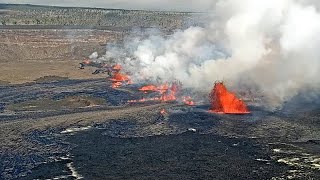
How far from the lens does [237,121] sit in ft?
209

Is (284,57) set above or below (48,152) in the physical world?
above

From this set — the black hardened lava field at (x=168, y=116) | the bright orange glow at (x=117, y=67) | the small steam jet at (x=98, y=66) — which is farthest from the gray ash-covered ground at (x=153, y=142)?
the bright orange glow at (x=117, y=67)

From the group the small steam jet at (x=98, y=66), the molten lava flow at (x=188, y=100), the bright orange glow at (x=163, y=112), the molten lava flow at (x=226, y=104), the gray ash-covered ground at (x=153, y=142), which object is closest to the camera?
the gray ash-covered ground at (x=153, y=142)

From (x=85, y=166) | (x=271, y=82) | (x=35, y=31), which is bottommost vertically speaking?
(x=85, y=166)

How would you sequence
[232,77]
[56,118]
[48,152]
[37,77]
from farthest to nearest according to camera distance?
1. [37,77]
2. [232,77]
3. [56,118]
4. [48,152]

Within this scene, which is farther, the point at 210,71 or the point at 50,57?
the point at 50,57

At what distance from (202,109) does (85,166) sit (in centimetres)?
3064

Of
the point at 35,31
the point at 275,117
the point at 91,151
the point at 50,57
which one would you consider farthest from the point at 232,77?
the point at 35,31

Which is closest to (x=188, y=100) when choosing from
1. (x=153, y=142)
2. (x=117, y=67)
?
(x=153, y=142)

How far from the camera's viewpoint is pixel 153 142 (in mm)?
53250

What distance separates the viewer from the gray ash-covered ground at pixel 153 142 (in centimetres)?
4312

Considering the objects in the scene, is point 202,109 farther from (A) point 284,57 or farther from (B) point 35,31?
(B) point 35,31

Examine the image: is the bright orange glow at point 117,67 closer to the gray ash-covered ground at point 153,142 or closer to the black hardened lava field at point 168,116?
the black hardened lava field at point 168,116

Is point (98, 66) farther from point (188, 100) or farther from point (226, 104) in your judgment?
point (226, 104)
